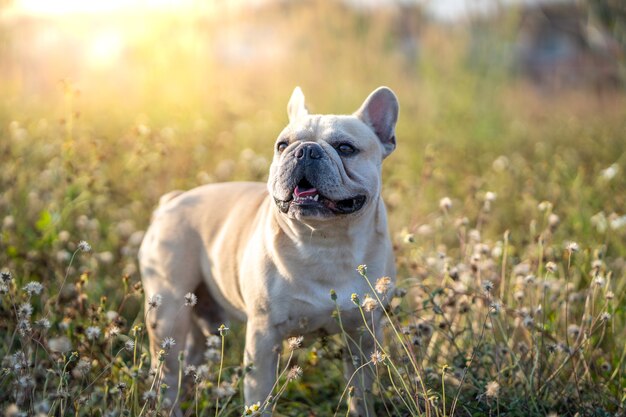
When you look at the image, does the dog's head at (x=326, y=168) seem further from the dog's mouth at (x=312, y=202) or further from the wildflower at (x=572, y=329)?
the wildflower at (x=572, y=329)

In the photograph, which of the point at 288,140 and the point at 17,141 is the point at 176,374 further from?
the point at 17,141

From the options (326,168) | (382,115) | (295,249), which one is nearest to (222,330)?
(295,249)

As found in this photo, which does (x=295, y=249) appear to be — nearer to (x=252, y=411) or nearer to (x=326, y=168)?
(x=326, y=168)

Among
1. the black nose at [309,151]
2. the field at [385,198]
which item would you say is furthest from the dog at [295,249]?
the field at [385,198]

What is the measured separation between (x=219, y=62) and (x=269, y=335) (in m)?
7.04

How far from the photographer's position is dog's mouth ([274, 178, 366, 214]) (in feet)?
9.09

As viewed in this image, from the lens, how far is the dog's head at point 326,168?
9.12 feet

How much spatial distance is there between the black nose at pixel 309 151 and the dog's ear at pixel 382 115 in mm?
579

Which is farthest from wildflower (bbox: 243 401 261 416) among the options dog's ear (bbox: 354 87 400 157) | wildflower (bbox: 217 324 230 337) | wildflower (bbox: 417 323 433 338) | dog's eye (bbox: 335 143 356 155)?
dog's ear (bbox: 354 87 400 157)

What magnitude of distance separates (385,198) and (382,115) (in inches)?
90.8

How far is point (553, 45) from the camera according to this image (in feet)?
98.8

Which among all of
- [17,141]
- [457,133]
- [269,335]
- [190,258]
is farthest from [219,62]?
[269,335]

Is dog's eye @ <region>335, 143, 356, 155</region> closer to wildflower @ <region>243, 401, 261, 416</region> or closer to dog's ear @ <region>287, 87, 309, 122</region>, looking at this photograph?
dog's ear @ <region>287, 87, 309, 122</region>

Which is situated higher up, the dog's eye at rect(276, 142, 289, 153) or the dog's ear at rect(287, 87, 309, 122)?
the dog's ear at rect(287, 87, 309, 122)
